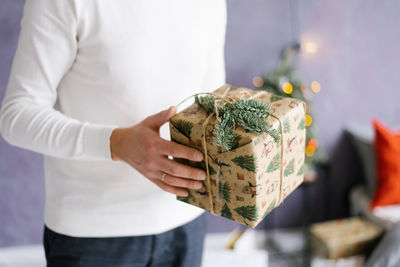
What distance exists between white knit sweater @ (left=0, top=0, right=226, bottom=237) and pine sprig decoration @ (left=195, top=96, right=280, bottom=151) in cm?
23

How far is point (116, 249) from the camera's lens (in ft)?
2.77

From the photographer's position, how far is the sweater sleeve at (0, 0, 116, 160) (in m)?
0.67

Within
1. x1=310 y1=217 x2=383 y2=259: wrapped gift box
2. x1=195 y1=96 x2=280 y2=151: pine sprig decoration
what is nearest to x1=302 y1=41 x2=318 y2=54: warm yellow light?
x1=310 y1=217 x2=383 y2=259: wrapped gift box

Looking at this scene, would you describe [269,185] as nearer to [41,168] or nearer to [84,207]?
[84,207]

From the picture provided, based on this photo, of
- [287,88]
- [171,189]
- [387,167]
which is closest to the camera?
[171,189]

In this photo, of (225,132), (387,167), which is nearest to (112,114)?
(225,132)

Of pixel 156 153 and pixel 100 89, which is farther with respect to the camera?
pixel 100 89

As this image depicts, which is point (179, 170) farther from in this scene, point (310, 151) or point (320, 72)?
point (320, 72)

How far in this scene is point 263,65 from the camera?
77.3 inches

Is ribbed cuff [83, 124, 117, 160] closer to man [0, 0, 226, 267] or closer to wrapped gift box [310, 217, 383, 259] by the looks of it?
man [0, 0, 226, 267]

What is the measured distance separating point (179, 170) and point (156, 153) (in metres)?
0.05

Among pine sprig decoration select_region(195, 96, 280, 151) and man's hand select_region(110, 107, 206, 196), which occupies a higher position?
pine sprig decoration select_region(195, 96, 280, 151)

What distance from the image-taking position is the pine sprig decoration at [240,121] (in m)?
0.59

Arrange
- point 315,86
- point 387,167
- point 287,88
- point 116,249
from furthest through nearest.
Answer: point 315,86 → point 387,167 → point 287,88 → point 116,249
